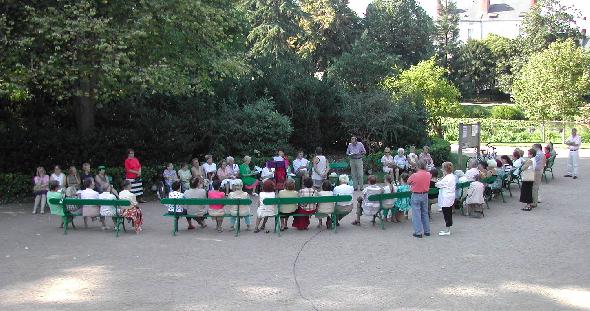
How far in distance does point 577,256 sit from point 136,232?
8.22 m

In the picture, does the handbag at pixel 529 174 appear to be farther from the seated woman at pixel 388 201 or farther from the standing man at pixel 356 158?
the standing man at pixel 356 158

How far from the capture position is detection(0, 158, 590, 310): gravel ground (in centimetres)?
825

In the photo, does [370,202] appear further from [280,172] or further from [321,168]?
[280,172]

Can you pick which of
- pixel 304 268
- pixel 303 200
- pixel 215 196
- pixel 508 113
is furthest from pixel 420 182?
pixel 508 113

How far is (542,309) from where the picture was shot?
790cm

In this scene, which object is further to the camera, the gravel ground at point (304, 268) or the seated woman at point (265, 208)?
the seated woman at point (265, 208)

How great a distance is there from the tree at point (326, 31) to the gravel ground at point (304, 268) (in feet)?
130

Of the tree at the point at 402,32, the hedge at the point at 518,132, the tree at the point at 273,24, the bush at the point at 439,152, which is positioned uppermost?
the tree at the point at 402,32

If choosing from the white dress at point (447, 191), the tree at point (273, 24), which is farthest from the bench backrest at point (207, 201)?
the tree at point (273, 24)

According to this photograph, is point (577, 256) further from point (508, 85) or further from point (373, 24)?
point (508, 85)

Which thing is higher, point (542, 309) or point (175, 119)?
point (175, 119)

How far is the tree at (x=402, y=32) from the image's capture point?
6088 centimetres

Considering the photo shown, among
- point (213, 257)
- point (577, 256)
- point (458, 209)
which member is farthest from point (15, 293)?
point (458, 209)

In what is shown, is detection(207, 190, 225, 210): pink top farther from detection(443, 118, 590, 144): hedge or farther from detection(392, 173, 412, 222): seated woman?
detection(443, 118, 590, 144): hedge
